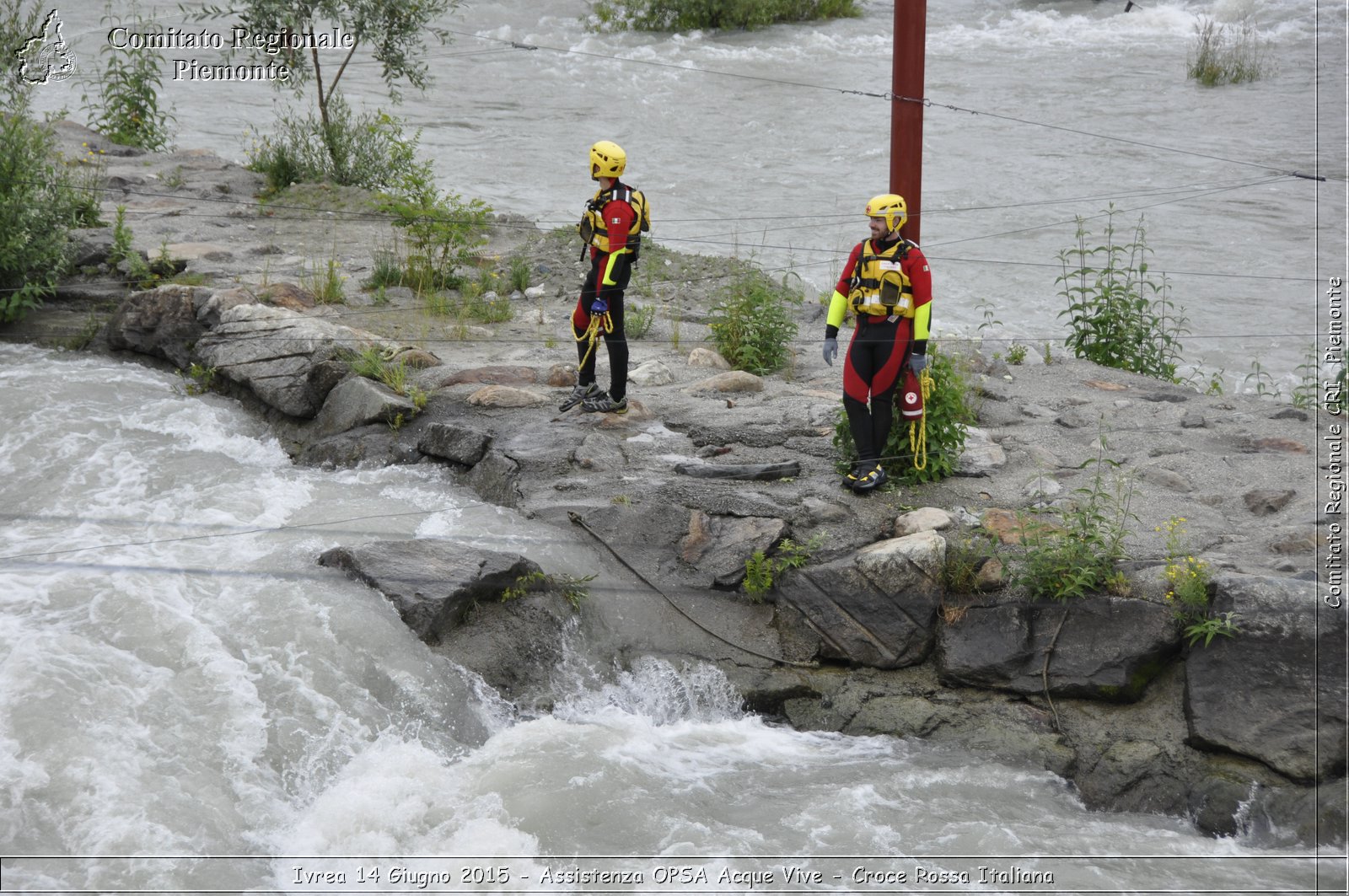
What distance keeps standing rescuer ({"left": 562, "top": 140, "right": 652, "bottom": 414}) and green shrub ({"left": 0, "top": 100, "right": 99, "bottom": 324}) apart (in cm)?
541

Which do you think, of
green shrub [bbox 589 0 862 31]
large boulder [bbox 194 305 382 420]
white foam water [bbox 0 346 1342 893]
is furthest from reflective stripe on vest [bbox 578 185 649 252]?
green shrub [bbox 589 0 862 31]

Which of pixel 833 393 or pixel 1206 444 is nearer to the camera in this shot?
pixel 1206 444

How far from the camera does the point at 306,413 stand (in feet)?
30.1

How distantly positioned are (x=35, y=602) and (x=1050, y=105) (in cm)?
1906

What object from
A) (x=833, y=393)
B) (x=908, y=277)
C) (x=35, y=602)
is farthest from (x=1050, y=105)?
(x=35, y=602)

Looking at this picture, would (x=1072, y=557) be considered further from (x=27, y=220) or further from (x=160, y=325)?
(x=27, y=220)

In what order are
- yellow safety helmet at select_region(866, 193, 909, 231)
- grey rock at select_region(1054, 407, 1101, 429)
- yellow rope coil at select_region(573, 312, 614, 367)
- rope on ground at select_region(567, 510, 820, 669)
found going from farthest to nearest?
grey rock at select_region(1054, 407, 1101, 429)
yellow rope coil at select_region(573, 312, 614, 367)
yellow safety helmet at select_region(866, 193, 909, 231)
rope on ground at select_region(567, 510, 820, 669)

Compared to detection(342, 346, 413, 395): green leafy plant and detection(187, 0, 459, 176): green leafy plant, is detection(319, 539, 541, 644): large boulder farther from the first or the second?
detection(187, 0, 459, 176): green leafy plant

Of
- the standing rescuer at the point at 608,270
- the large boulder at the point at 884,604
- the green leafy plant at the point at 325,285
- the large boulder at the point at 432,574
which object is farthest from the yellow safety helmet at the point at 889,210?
A: the green leafy plant at the point at 325,285

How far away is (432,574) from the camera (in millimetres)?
6727

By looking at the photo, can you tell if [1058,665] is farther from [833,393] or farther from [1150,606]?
[833,393]

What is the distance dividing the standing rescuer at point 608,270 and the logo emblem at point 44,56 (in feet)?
24.8

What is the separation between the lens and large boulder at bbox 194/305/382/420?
30.2 ft

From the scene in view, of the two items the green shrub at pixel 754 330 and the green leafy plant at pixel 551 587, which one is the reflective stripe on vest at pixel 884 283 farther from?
the green shrub at pixel 754 330
